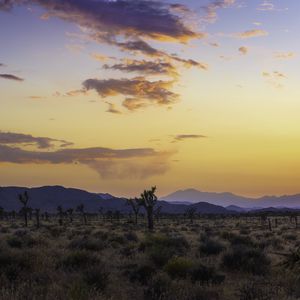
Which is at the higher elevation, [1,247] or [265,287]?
[1,247]

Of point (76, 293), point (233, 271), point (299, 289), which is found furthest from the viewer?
point (233, 271)

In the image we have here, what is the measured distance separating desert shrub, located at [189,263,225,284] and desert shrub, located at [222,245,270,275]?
2.10m

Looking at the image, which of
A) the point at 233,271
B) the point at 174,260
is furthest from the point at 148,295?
the point at 233,271

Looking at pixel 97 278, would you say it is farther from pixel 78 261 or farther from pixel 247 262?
pixel 247 262

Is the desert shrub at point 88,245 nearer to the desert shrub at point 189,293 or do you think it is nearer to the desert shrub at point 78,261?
the desert shrub at point 78,261

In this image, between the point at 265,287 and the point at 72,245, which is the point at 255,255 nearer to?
the point at 265,287

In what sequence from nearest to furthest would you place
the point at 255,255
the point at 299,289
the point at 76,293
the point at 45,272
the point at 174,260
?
the point at 76,293, the point at 299,289, the point at 45,272, the point at 174,260, the point at 255,255

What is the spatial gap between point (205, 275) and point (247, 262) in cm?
300

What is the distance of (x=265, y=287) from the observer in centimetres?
1320

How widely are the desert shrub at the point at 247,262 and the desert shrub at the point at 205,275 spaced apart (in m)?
2.10

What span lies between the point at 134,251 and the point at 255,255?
604 centimetres

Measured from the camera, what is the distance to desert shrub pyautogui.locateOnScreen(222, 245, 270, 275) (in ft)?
54.5

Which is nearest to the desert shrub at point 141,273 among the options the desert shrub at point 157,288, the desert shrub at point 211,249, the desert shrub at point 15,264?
the desert shrub at point 157,288

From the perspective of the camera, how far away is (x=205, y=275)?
14781 mm
